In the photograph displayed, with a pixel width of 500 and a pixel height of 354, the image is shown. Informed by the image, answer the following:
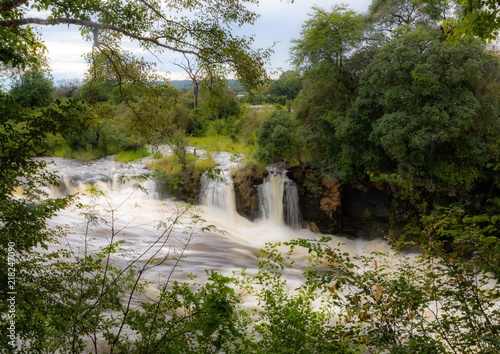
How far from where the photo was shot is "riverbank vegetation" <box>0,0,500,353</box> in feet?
12.0

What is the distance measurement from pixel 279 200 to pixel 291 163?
4.62 ft

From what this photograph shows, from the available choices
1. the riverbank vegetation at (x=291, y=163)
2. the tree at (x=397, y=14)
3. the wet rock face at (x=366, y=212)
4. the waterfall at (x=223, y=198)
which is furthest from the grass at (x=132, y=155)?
the tree at (x=397, y=14)

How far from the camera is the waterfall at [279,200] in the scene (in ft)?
47.9

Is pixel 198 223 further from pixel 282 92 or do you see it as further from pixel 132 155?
pixel 282 92

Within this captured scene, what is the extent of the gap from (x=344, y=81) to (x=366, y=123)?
2.26 meters

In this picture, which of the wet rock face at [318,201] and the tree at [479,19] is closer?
the tree at [479,19]

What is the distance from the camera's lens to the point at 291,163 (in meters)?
14.6

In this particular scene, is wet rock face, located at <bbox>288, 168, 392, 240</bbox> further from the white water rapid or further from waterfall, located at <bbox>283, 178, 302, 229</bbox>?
the white water rapid

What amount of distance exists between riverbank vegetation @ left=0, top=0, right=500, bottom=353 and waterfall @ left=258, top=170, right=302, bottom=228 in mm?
584

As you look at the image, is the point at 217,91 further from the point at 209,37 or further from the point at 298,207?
the point at 298,207

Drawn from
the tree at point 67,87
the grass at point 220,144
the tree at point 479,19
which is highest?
the tree at point 67,87

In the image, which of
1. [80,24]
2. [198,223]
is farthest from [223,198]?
[80,24]

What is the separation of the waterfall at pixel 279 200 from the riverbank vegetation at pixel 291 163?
0.58 metres

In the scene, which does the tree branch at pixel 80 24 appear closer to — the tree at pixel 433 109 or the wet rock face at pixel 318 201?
the tree at pixel 433 109
